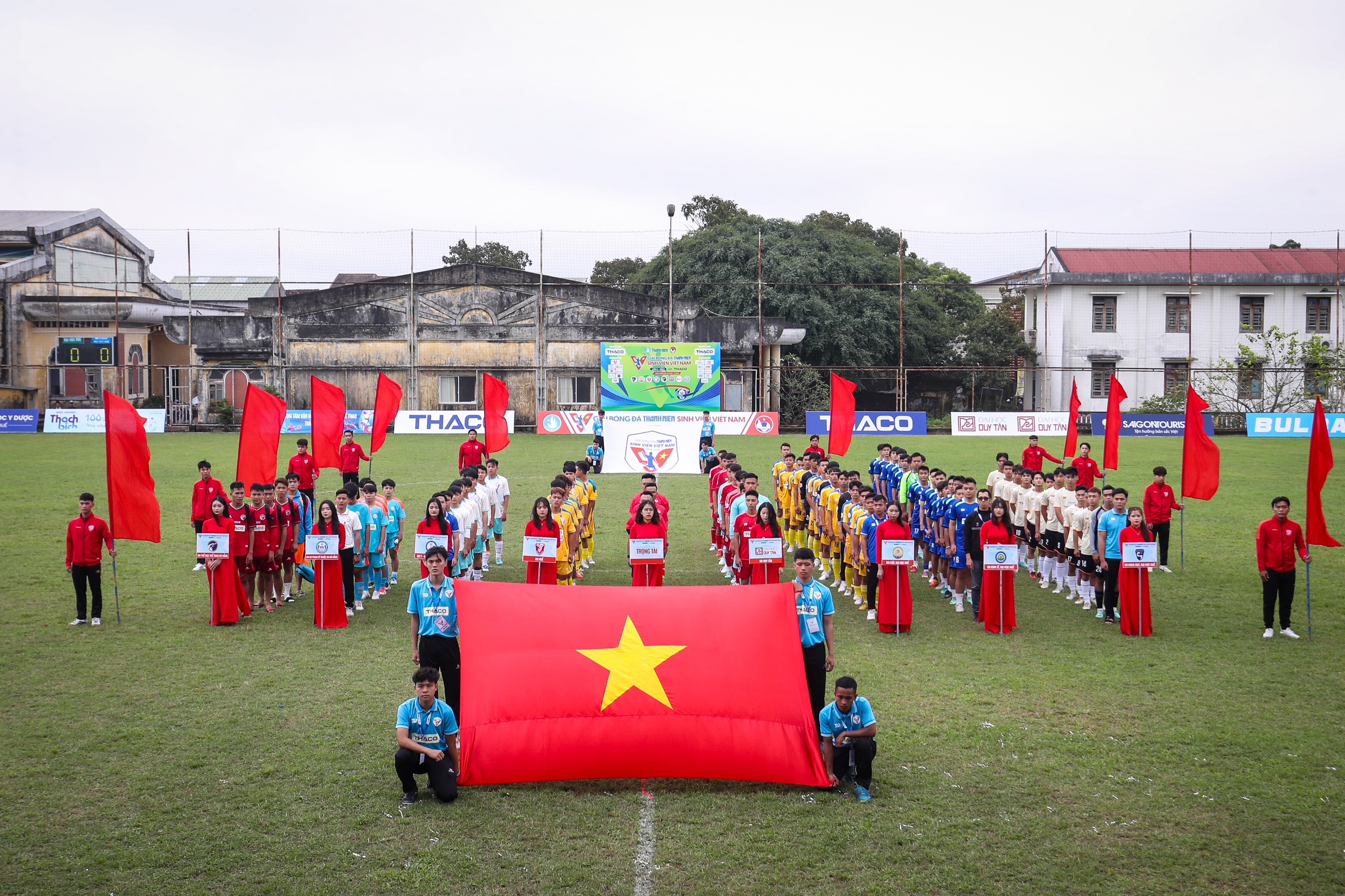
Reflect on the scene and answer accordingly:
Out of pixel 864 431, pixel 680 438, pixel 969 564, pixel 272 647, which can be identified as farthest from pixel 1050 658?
pixel 864 431

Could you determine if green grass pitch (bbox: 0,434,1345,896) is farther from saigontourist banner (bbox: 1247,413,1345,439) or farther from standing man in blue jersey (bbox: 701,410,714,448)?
saigontourist banner (bbox: 1247,413,1345,439)

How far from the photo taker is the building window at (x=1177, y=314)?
4378cm

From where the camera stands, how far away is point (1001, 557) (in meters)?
11.1

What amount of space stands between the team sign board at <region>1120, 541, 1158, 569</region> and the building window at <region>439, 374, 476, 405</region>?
106 ft

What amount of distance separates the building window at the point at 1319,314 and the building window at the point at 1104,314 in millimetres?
8715

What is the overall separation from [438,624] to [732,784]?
8.64ft

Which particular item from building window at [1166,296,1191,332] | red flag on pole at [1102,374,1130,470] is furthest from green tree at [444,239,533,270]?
red flag on pole at [1102,374,1130,470]

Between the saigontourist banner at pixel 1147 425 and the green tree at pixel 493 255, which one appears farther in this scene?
the green tree at pixel 493 255

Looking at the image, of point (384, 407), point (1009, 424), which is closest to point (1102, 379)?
point (1009, 424)

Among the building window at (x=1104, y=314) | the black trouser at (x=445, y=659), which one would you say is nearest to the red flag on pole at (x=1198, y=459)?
the black trouser at (x=445, y=659)

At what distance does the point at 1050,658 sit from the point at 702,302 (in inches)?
1404

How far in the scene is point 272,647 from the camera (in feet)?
34.6

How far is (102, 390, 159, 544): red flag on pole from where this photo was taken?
428 inches

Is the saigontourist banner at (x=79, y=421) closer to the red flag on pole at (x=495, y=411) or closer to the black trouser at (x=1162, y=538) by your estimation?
the red flag on pole at (x=495, y=411)
